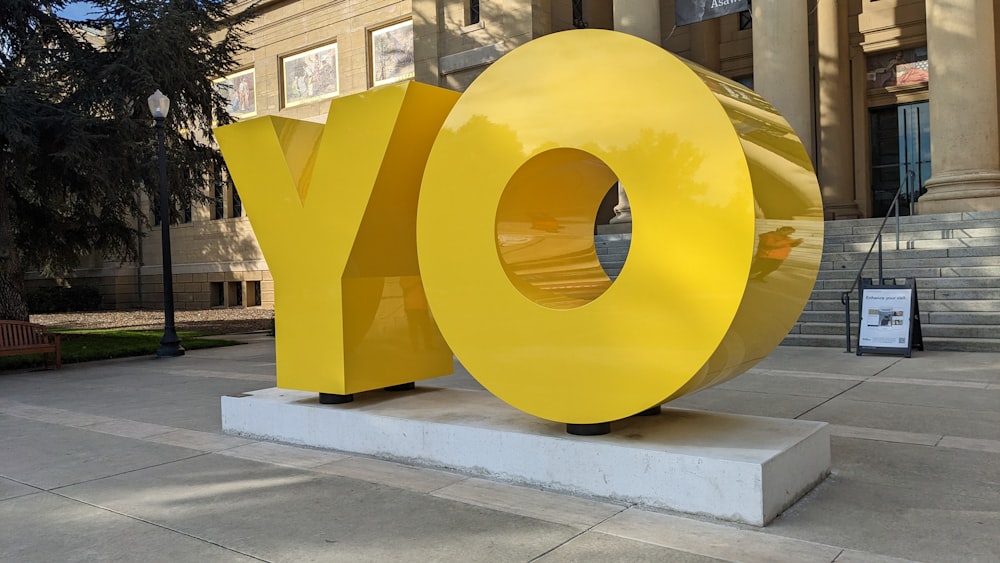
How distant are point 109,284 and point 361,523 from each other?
38.2 metres

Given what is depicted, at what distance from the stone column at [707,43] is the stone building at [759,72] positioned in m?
0.04

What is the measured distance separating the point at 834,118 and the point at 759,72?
5.57 meters

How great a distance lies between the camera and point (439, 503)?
453cm

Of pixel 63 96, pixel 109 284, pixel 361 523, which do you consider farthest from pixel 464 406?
pixel 109 284

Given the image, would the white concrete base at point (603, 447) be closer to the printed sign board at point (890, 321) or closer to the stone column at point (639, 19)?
the printed sign board at point (890, 321)

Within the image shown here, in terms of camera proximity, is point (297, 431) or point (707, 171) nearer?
point (707, 171)

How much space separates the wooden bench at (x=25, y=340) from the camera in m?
12.3

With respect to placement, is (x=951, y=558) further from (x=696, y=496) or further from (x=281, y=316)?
(x=281, y=316)

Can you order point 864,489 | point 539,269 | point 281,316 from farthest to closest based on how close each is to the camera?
point 281,316, point 539,269, point 864,489

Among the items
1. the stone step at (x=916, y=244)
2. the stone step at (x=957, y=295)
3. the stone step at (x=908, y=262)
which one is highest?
the stone step at (x=916, y=244)

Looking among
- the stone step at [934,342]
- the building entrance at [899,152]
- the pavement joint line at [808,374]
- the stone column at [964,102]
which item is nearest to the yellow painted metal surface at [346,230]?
the pavement joint line at [808,374]

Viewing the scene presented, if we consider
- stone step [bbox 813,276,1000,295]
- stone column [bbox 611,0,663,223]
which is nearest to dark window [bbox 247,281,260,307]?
stone column [bbox 611,0,663,223]

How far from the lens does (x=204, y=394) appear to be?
31.0 feet

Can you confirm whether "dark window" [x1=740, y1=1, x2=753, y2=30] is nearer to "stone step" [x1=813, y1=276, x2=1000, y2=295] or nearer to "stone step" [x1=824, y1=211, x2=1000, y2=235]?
"stone step" [x1=824, y1=211, x2=1000, y2=235]
